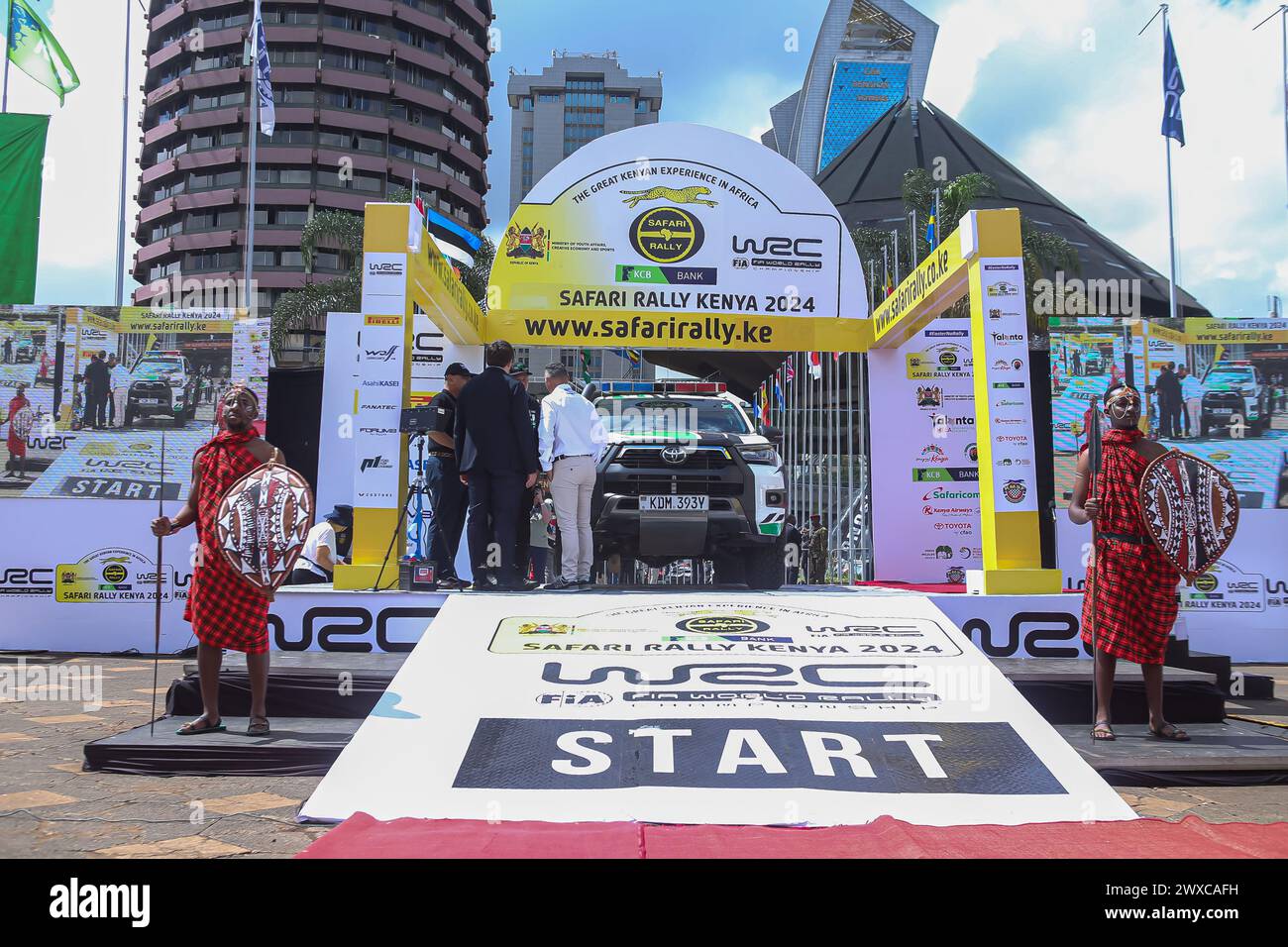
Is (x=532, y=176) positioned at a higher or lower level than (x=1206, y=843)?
higher

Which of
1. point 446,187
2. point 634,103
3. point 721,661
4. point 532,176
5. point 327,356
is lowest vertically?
point 721,661

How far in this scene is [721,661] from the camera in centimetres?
502

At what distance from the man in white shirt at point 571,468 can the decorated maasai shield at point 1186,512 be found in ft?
12.5

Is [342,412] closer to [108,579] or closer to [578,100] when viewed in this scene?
[108,579]

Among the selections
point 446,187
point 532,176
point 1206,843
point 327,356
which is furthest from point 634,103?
point 1206,843

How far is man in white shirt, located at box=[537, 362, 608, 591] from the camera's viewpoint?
7.05m

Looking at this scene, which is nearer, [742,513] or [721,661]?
[721,661]

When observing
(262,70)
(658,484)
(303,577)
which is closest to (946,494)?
(658,484)

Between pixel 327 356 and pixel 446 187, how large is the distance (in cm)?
5103

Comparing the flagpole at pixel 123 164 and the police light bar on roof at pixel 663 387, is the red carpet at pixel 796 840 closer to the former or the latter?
the police light bar on roof at pixel 663 387
